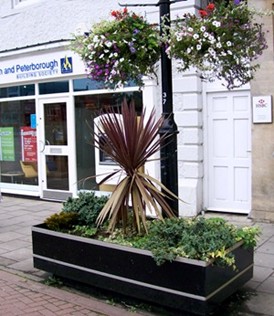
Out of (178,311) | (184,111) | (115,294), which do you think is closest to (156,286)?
(178,311)

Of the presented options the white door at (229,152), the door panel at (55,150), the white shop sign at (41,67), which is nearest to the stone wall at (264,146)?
the white door at (229,152)

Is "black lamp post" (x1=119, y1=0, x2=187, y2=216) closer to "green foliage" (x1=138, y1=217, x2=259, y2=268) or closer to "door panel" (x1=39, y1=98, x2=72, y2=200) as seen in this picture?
"green foliage" (x1=138, y1=217, x2=259, y2=268)

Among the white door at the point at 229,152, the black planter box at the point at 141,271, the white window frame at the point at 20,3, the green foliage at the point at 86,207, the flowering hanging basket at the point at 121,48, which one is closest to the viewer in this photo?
the black planter box at the point at 141,271

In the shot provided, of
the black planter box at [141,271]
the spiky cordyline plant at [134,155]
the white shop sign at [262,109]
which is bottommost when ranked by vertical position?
the black planter box at [141,271]

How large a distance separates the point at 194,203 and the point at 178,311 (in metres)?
3.87

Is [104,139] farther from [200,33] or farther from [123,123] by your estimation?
[200,33]

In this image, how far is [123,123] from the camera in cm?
473

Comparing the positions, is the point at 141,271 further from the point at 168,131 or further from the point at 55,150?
the point at 55,150

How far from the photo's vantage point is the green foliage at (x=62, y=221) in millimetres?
5193

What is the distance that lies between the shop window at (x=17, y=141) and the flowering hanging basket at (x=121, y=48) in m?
5.83

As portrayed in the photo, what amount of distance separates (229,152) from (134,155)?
11.7 feet

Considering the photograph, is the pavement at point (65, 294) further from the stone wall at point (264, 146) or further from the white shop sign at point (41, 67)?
the white shop sign at point (41, 67)

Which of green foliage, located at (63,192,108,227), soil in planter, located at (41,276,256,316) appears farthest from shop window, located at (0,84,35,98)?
soil in planter, located at (41,276,256,316)

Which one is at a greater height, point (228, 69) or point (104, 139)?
point (228, 69)
